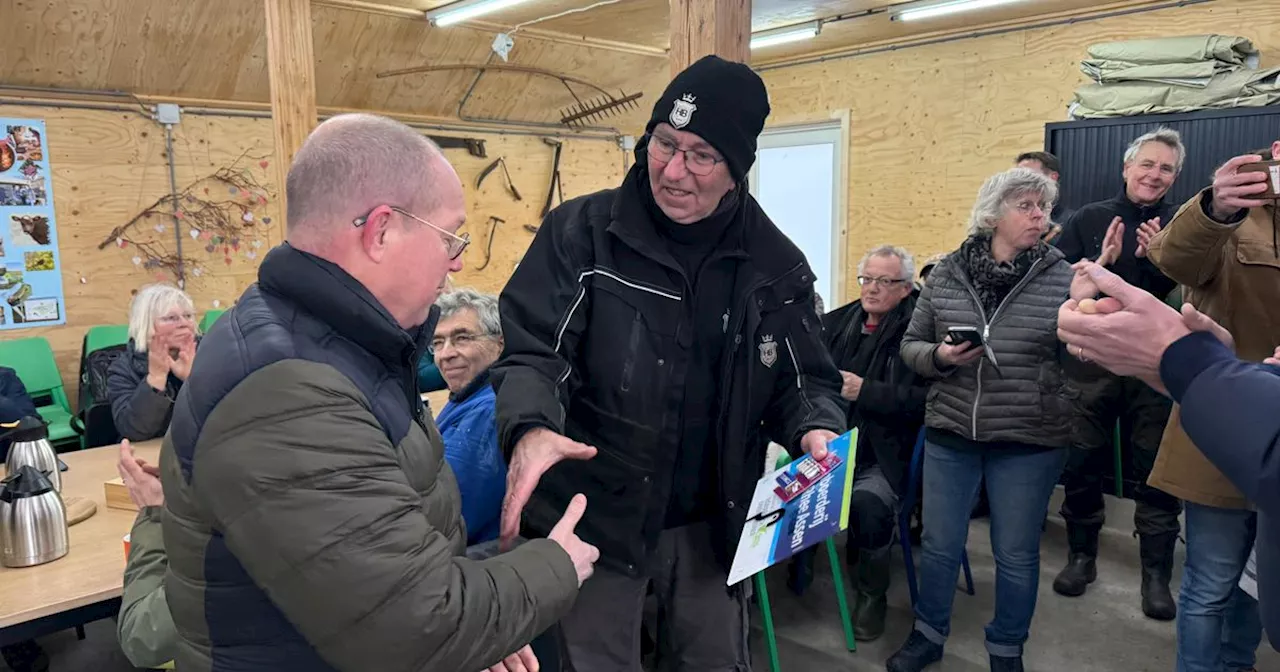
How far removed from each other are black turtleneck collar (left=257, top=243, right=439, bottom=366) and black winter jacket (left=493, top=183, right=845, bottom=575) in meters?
0.55

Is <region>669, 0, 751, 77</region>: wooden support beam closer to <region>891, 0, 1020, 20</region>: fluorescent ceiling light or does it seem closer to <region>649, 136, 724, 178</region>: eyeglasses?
<region>649, 136, 724, 178</region>: eyeglasses

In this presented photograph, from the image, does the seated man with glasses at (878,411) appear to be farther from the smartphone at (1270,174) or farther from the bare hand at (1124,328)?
the bare hand at (1124,328)

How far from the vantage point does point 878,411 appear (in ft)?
10.7

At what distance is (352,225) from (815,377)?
1.11 metres

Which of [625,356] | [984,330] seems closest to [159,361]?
[625,356]

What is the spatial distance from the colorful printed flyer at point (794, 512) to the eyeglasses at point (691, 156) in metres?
0.61

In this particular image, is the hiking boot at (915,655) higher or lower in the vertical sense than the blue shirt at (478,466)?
lower

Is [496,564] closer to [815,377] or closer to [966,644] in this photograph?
[815,377]

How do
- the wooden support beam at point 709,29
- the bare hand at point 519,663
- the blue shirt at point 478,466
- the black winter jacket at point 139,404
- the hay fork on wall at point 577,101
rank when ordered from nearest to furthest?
1. the bare hand at point 519,663
2. the blue shirt at point 478,466
3. the wooden support beam at point 709,29
4. the black winter jacket at point 139,404
5. the hay fork on wall at point 577,101

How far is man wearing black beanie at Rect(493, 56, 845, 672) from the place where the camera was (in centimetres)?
165

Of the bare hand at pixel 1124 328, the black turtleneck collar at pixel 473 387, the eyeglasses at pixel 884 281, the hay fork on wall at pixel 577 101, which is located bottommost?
the black turtleneck collar at pixel 473 387

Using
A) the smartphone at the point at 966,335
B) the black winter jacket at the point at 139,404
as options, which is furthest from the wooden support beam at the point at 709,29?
the black winter jacket at the point at 139,404

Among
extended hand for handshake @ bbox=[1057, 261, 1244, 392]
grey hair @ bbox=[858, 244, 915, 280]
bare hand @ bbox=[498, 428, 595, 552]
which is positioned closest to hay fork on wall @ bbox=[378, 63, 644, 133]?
grey hair @ bbox=[858, 244, 915, 280]

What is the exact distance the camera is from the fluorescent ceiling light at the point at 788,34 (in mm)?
5868
